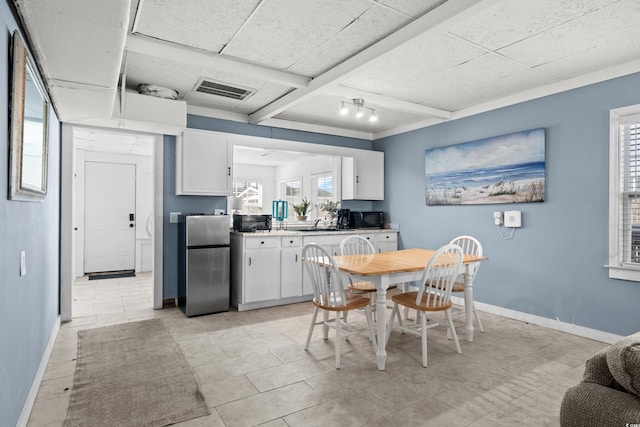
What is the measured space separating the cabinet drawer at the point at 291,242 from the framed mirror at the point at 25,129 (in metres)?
2.54

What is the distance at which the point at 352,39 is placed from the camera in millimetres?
2779

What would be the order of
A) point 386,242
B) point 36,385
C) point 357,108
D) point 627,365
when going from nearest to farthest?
point 627,365
point 36,385
point 357,108
point 386,242

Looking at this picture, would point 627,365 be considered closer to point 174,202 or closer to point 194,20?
point 194,20

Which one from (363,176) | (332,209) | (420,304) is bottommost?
(420,304)

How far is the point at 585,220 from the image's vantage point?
135 inches

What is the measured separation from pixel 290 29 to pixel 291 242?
2.57 metres

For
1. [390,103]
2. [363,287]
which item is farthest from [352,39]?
[363,287]

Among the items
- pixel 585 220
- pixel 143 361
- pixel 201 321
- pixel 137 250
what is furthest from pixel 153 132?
pixel 585 220

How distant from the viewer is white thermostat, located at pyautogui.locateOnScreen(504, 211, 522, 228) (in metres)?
3.94

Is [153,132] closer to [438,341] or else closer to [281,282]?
[281,282]

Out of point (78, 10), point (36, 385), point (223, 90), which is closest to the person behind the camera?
point (78, 10)

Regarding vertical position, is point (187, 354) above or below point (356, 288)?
below

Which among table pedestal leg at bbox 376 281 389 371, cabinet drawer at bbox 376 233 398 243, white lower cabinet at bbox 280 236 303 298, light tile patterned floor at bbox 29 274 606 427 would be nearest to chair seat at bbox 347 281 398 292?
light tile patterned floor at bbox 29 274 606 427

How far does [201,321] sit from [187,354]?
2.96ft
